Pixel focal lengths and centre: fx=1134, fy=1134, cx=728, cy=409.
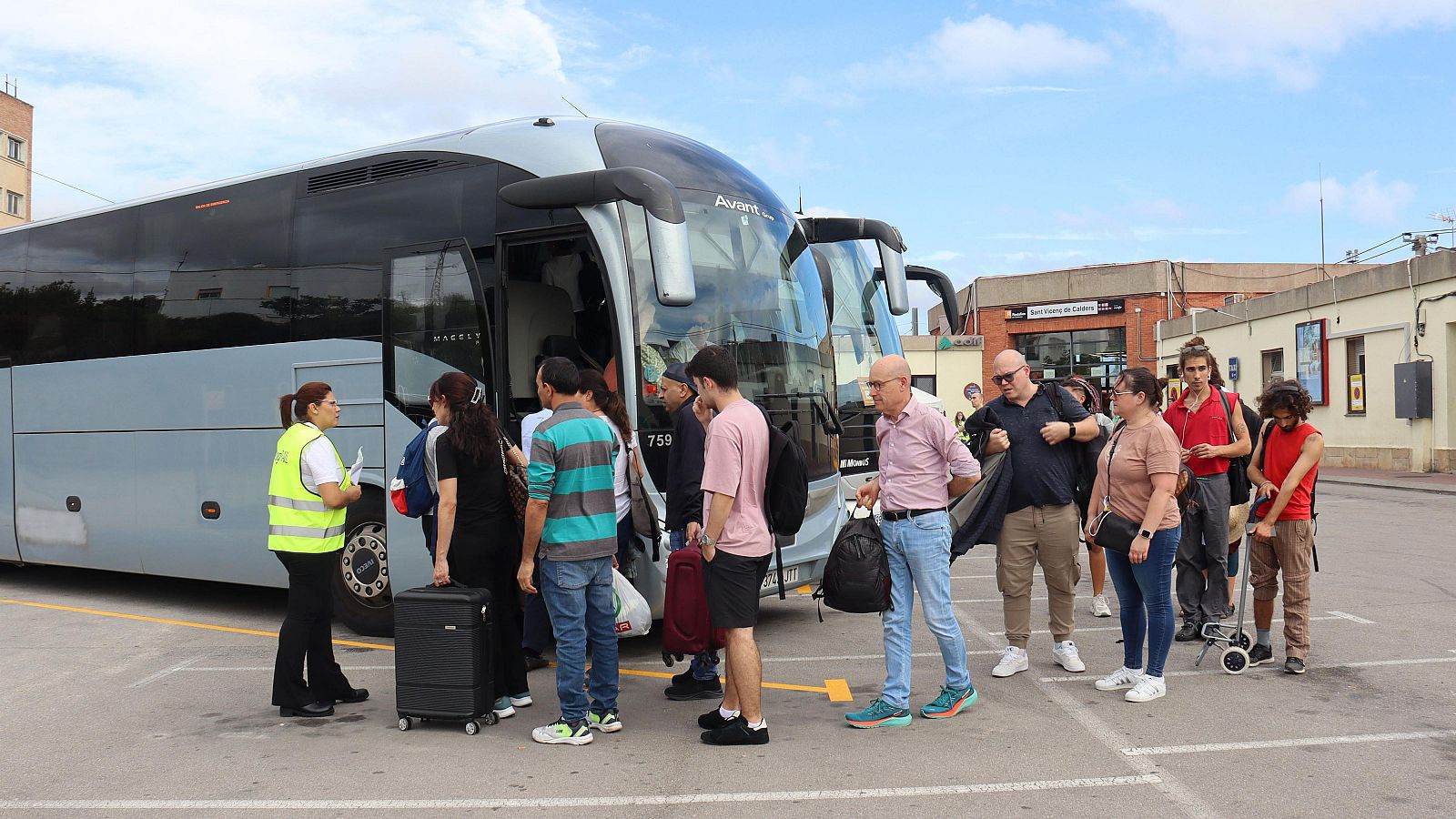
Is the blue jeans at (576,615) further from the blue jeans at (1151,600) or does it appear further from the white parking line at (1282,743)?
the blue jeans at (1151,600)

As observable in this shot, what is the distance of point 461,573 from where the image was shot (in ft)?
19.3

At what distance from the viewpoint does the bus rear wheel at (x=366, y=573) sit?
8.08 m

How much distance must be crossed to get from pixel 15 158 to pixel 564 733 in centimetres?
6502

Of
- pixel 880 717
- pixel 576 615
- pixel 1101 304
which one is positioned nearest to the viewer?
pixel 576 615

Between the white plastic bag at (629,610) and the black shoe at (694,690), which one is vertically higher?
the white plastic bag at (629,610)

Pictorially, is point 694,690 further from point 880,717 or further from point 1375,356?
point 1375,356

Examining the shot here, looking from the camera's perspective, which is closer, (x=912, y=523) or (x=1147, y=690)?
(x=912, y=523)

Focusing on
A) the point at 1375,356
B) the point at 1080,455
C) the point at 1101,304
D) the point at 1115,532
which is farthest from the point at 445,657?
the point at 1101,304

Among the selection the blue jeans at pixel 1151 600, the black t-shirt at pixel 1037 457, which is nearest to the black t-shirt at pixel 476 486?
the black t-shirt at pixel 1037 457

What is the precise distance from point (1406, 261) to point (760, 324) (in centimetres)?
2280

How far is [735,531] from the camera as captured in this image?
5.30m

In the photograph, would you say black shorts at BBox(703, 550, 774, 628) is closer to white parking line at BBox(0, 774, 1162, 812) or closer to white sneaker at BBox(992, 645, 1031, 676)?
white parking line at BBox(0, 774, 1162, 812)

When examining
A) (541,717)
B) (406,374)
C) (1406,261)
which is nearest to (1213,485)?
(541,717)

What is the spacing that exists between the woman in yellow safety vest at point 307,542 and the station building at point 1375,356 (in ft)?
79.9
